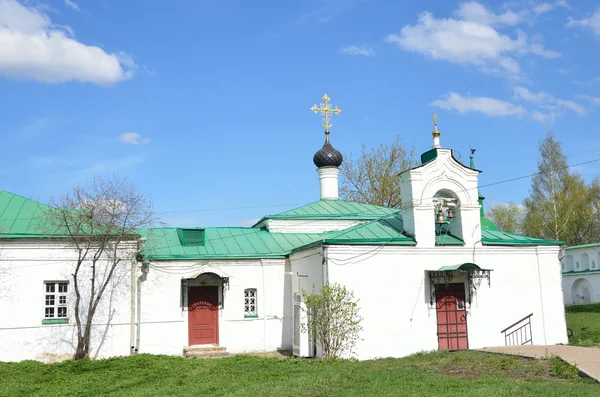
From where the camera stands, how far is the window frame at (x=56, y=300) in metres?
15.6

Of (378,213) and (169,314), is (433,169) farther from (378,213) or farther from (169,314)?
(169,314)

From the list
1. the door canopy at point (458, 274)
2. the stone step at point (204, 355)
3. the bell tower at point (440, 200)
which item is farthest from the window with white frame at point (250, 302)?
the door canopy at point (458, 274)

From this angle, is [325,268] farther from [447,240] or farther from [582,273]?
[582,273]

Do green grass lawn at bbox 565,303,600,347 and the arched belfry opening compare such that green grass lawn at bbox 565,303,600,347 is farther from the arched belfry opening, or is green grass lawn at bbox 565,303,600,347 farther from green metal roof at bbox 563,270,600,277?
green metal roof at bbox 563,270,600,277

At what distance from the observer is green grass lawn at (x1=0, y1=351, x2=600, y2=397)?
374 inches

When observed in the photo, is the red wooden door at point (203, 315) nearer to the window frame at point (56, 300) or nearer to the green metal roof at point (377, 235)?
the window frame at point (56, 300)

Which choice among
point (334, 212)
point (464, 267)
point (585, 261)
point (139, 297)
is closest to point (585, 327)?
point (464, 267)

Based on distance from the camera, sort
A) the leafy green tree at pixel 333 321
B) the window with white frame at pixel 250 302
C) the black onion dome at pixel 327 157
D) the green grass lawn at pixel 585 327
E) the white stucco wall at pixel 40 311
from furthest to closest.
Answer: the black onion dome at pixel 327 157 → the window with white frame at pixel 250 302 → the green grass lawn at pixel 585 327 → the white stucco wall at pixel 40 311 → the leafy green tree at pixel 333 321

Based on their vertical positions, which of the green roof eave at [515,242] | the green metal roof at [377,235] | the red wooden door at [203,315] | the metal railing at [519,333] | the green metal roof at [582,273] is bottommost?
the metal railing at [519,333]

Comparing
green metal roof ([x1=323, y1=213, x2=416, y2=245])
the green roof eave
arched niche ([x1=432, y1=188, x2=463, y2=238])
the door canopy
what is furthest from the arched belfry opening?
green metal roof ([x1=323, y1=213, x2=416, y2=245])

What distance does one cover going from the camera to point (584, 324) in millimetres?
19594

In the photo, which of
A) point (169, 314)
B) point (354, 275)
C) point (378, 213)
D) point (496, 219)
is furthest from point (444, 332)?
point (496, 219)

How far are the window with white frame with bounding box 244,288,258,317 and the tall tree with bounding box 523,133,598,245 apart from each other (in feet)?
83.6

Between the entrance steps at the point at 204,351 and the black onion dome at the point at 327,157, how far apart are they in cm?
899
